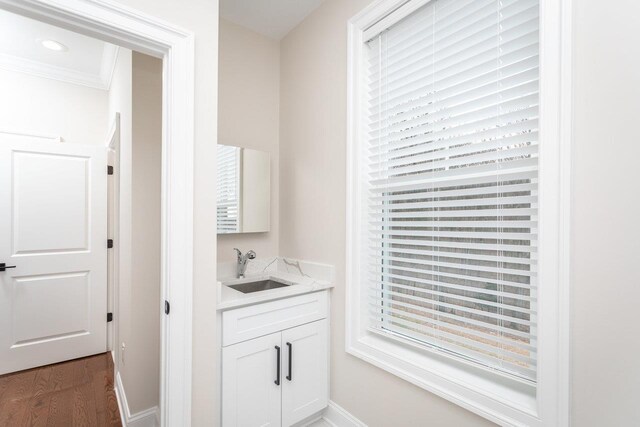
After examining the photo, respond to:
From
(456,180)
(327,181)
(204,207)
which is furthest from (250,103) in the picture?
(456,180)

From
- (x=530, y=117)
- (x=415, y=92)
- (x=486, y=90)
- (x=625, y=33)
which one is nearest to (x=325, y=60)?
(x=415, y=92)

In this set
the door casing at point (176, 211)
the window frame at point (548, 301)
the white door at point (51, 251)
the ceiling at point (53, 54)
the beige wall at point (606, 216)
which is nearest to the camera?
the beige wall at point (606, 216)

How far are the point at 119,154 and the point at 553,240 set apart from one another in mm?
2780

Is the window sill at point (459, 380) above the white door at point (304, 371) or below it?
above

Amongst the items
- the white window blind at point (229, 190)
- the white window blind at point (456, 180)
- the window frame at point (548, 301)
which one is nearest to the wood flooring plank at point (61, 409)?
the white window blind at point (229, 190)

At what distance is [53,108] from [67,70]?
40 cm

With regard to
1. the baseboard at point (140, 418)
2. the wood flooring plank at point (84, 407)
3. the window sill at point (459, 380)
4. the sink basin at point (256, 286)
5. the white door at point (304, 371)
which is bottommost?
the wood flooring plank at point (84, 407)

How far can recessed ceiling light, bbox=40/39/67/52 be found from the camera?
257 centimetres

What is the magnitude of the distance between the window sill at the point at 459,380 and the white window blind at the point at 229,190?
3.83 ft

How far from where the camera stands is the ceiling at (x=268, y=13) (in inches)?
82.1

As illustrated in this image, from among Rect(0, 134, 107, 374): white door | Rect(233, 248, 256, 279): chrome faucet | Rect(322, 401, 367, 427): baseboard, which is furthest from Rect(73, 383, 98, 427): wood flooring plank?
Rect(322, 401, 367, 427): baseboard

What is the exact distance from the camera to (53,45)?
2625 millimetres

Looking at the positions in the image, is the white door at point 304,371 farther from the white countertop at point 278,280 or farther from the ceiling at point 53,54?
→ the ceiling at point 53,54

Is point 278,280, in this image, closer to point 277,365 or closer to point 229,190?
point 277,365
